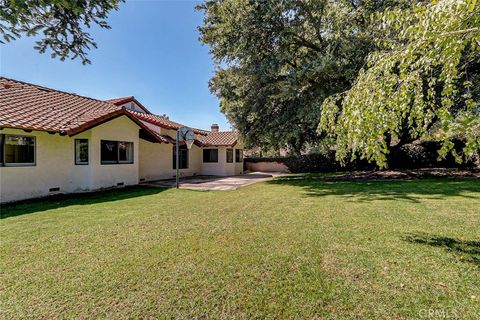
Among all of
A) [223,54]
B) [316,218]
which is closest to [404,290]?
[316,218]

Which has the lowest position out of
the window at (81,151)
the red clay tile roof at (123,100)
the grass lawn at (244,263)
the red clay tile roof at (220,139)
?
the grass lawn at (244,263)

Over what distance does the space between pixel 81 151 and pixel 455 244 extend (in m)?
15.1

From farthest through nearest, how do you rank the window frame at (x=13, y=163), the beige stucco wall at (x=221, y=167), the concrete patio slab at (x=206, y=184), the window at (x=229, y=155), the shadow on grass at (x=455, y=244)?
the window at (x=229, y=155) < the beige stucco wall at (x=221, y=167) < the concrete patio slab at (x=206, y=184) < the window frame at (x=13, y=163) < the shadow on grass at (x=455, y=244)

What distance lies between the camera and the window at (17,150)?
9810 millimetres

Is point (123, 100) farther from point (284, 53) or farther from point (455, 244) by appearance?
point (455, 244)

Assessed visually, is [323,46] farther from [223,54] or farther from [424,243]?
[424,243]

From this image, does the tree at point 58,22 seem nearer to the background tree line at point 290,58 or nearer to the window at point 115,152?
the background tree line at point 290,58

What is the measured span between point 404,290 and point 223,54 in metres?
14.7

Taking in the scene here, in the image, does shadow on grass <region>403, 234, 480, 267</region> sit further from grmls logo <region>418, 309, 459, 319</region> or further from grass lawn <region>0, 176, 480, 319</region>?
grmls logo <region>418, 309, 459, 319</region>

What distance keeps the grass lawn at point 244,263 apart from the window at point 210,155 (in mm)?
15340

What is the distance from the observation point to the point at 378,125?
3.75 meters

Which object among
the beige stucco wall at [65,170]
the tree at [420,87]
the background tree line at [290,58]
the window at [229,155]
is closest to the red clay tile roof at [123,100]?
the beige stucco wall at [65,170]

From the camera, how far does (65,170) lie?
12.1 metres

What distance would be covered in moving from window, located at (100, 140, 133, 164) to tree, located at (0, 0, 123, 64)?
348 inches
